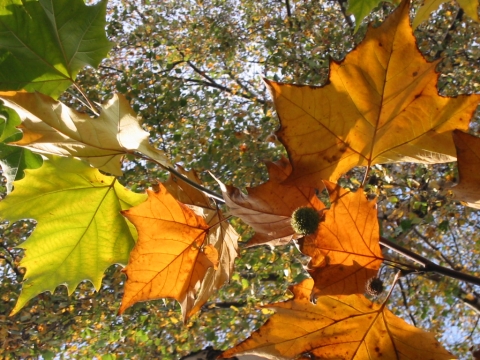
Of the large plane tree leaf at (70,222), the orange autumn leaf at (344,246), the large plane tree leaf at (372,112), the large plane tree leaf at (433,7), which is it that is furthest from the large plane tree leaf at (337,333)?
the large plane tree leaf at (433,7)

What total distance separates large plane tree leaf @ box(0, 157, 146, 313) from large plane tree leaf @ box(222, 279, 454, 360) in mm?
437

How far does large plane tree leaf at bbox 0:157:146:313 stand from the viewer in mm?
985

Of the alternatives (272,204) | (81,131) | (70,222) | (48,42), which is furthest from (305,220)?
(48,42)

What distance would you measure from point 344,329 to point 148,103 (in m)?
4.10

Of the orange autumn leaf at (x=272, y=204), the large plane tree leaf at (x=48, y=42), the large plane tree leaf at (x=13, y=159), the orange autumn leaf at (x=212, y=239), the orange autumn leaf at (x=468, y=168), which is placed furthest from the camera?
the large plane tree leaf at (x=13, y=159)

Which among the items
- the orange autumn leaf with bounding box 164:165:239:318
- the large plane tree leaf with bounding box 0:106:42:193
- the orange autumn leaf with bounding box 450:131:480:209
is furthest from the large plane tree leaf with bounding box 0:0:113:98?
the orange autumn leaf with bounding box 450:131:480:209

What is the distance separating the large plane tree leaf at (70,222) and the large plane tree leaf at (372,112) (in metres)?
0.44

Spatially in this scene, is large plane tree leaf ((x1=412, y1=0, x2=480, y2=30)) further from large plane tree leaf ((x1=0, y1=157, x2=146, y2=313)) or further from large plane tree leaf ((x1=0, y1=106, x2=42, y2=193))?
large plane tree leaf ((x1=0, y1=106, x2=42, y2=193))

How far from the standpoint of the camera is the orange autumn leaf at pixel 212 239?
852 millimetres

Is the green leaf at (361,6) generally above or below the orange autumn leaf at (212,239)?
above

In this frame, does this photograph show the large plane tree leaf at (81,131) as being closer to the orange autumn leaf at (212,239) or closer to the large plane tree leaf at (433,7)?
the orange autumn leaf at (212,239)

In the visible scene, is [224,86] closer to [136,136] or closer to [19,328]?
[19,328]

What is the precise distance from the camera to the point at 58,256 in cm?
102

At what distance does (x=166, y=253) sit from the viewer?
84 cm
